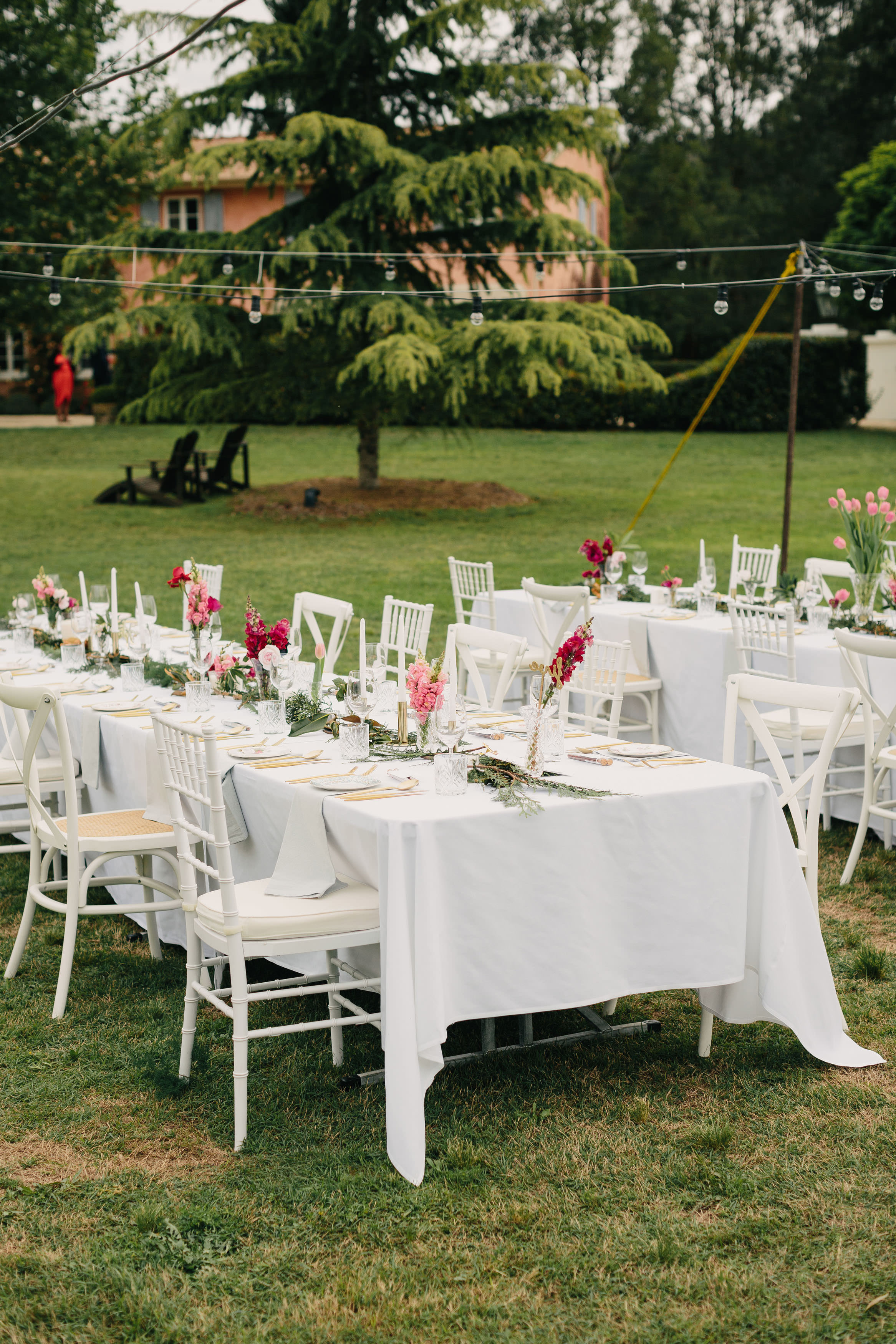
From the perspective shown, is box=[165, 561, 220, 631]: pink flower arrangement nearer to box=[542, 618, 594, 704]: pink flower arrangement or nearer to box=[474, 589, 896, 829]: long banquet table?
box=[542, 618, 594, 704]: pink flower arrangement

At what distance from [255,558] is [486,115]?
8.49 metres

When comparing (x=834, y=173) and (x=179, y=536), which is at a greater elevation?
(x=834, y=173)

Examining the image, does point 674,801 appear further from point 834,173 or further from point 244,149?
point 834,173

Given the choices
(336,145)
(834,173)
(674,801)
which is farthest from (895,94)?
(674,801)

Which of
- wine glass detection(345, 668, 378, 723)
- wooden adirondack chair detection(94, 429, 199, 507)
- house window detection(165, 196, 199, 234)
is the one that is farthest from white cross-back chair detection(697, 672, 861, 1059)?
house window detection(165, 196, 199, 234)

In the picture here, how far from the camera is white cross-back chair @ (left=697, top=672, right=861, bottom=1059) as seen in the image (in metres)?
4.41

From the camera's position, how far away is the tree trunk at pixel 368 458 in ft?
67.2

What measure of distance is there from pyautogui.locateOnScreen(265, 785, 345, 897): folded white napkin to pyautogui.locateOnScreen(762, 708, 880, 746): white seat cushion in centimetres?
287

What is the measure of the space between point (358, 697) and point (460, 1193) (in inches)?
64.8

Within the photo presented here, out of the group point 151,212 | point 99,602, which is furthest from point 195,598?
point 151,212

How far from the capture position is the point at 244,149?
18.4 m

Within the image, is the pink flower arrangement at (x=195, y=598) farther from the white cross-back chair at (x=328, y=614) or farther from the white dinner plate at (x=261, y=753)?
the white dinner plate at (x=261, y=753)

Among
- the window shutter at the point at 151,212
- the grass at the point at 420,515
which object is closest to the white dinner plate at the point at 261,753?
the grass at the point at 420,515

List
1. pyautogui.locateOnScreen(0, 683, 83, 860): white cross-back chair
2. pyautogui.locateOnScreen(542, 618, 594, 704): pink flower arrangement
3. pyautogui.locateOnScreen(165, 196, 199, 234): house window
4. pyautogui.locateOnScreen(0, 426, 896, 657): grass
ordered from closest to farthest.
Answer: pyautogui.locateOnScreen(542, 618, 594, 704): pink flower arrangement, pyautogui.locateOnScreen(0, 683, 83, 860): white cross-back chair, pyautogui.locateOnScreen(0, 426, 896, 657): grass, pyautogui.locateOnScreen(165, 196, 199, 234): house window
